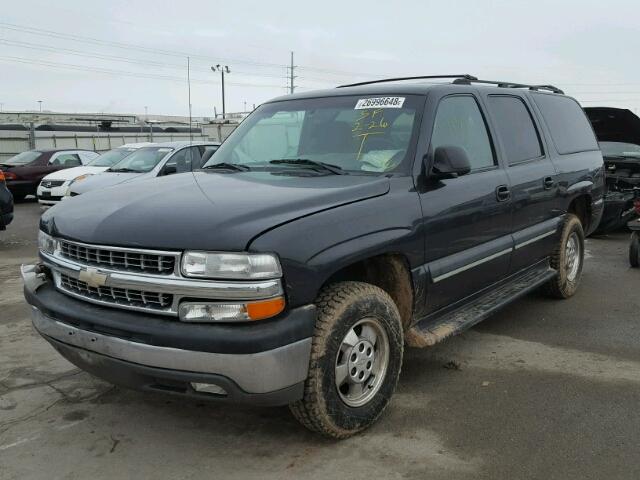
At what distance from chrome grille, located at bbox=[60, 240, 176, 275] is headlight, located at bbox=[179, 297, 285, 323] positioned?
207 millimetres

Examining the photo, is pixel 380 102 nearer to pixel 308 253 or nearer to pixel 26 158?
pixel 308 253

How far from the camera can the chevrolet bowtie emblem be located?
291 centimetres

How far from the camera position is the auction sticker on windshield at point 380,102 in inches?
156

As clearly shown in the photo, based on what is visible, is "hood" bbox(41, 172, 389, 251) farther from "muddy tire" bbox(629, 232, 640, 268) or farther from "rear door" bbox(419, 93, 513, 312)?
"muddy tire" bbox(629, 232, 640, 268)

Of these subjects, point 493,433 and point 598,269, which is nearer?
Result: point 493,433

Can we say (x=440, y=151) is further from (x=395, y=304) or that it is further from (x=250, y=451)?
(x=250, y=451)

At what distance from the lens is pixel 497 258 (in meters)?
4.37

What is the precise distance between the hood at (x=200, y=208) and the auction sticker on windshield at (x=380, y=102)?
666 millimetres

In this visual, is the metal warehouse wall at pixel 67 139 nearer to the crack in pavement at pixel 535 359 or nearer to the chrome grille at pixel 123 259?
the crack in pavement at pixel 535 359

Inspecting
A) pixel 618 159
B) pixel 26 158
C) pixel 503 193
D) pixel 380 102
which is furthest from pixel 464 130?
pixel 26 158

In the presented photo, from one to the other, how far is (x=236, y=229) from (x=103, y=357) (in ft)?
2.99

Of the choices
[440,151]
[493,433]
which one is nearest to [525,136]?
[440,151]

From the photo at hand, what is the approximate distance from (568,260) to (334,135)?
10.2 ft

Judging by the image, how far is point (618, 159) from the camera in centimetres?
949
